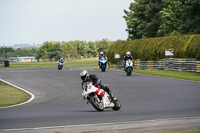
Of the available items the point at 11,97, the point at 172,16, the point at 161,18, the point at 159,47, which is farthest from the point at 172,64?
the point at 11,97

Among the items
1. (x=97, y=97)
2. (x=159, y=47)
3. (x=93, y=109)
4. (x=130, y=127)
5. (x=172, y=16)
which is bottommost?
(x=93, y=109)

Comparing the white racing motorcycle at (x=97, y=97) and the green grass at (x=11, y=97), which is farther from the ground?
the white racing motorcycle at (x=97, y=97)

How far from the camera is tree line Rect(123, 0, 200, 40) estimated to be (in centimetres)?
5488

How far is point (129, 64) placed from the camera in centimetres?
3127

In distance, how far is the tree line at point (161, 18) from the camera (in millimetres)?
54875

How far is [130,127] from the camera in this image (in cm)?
945

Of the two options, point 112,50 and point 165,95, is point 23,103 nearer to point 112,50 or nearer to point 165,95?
point 165,95

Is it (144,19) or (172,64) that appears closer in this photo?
(172,64)

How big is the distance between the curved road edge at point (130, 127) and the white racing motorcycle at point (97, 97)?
250 cm

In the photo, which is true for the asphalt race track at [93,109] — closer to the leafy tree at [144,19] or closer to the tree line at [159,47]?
the tree line at [159,47]

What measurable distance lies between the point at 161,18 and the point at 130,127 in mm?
58080

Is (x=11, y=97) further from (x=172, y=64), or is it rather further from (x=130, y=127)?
(x=172, y=64)

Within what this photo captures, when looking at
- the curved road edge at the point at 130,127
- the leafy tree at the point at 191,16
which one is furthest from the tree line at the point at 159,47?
the curved road edge at the point at 130,127

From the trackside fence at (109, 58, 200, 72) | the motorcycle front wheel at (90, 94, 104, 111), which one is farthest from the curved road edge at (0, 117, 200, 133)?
the trackside fence at (109, 58, 200, 72)
